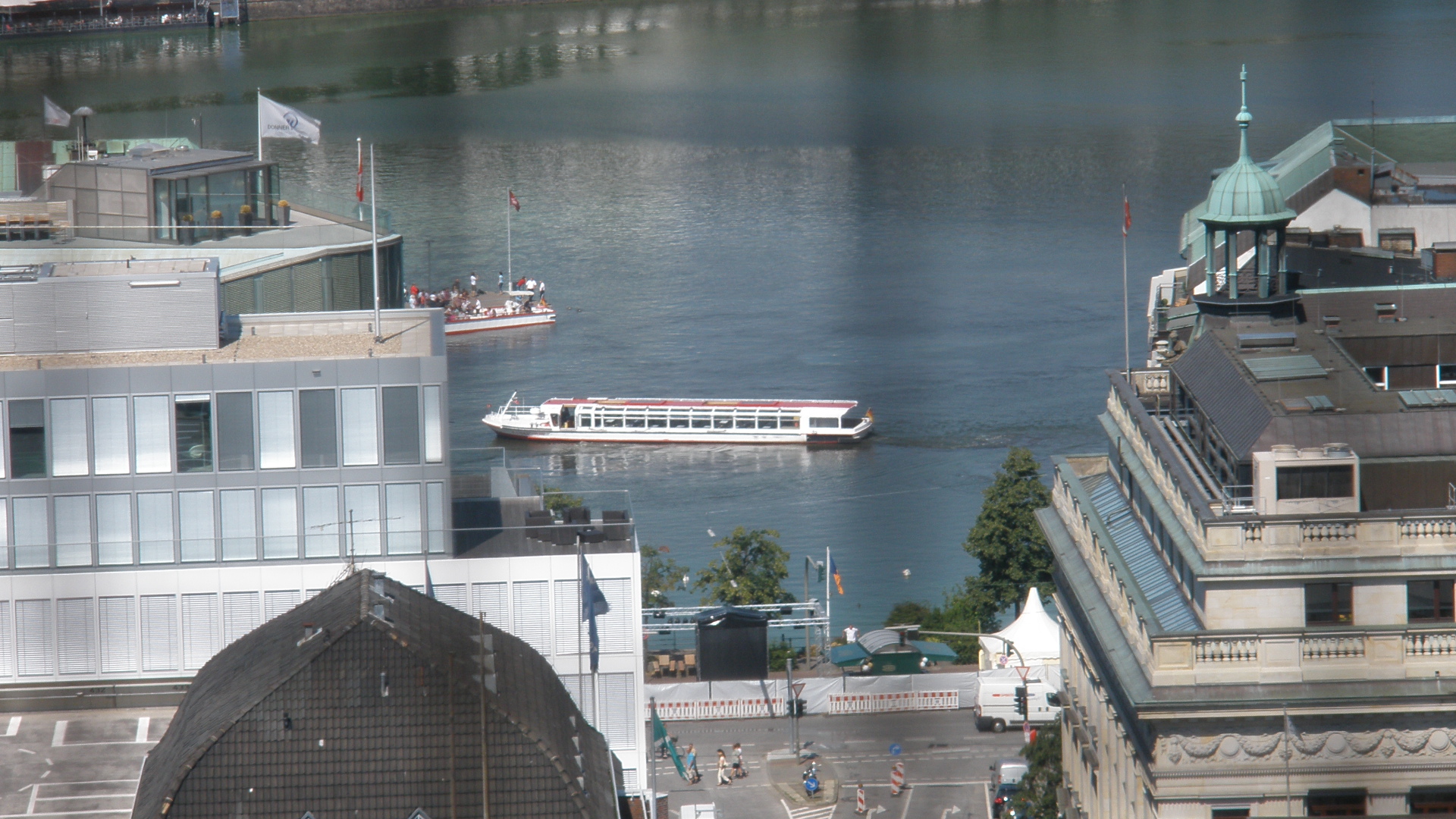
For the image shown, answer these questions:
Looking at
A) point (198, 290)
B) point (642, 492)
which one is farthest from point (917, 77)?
point (198, 290)

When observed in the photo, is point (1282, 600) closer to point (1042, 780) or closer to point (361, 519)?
point (1042, 780)

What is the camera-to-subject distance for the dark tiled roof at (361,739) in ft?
47.8

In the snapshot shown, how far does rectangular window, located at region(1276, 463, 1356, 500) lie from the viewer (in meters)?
16.0

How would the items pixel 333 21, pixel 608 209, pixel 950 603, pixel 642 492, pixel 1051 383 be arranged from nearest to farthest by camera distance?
pixel 950 603, pixel 642 492, pixel 1051 383, pixel 608 209, pixel 333 21

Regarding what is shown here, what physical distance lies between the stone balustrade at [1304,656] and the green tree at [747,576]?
17.9 meters

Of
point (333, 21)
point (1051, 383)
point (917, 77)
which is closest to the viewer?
point (1051, 383)

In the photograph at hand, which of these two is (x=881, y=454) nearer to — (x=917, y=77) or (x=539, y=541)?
(x=539, y=541)

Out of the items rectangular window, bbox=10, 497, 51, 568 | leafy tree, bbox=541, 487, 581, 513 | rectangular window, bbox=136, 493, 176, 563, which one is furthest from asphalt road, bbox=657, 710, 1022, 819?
rectangular window, bbox=10, 497, 51, 568

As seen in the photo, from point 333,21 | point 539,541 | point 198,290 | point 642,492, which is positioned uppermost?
point 333,21

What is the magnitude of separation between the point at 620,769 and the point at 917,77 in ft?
257

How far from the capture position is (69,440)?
62.5 ft

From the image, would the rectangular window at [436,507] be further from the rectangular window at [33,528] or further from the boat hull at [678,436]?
the boat hull at [678,436]

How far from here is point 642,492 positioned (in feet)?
158

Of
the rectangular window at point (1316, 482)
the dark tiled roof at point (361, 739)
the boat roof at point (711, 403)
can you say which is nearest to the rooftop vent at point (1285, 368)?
the rectangular window at point (1316, 482)
